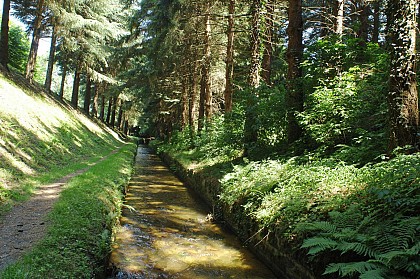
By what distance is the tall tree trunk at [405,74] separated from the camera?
5.13 meters

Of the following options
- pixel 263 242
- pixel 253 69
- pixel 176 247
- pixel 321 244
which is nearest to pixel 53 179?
pixel 176 247

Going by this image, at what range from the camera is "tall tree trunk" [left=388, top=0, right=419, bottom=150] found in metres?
5.13

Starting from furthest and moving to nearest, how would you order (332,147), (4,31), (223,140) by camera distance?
(4,31) → (223,140) → (332,147)

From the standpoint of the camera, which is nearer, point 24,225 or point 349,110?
point 24,225

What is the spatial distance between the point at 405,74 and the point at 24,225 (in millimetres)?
6955

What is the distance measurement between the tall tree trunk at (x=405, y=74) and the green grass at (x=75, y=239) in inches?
207

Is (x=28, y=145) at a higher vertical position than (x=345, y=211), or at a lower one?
higher

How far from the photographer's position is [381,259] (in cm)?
326

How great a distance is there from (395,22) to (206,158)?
32.6 feet

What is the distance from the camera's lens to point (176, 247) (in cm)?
684

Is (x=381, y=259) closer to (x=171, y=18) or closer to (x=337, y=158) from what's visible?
(x=337, y=158)

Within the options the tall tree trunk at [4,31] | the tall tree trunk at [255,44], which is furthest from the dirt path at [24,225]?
the tall tree trunk at [4,31]

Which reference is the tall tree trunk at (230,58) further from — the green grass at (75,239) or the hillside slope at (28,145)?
the green grass at (75,239)

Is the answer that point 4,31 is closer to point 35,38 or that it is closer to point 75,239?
point 35,38
